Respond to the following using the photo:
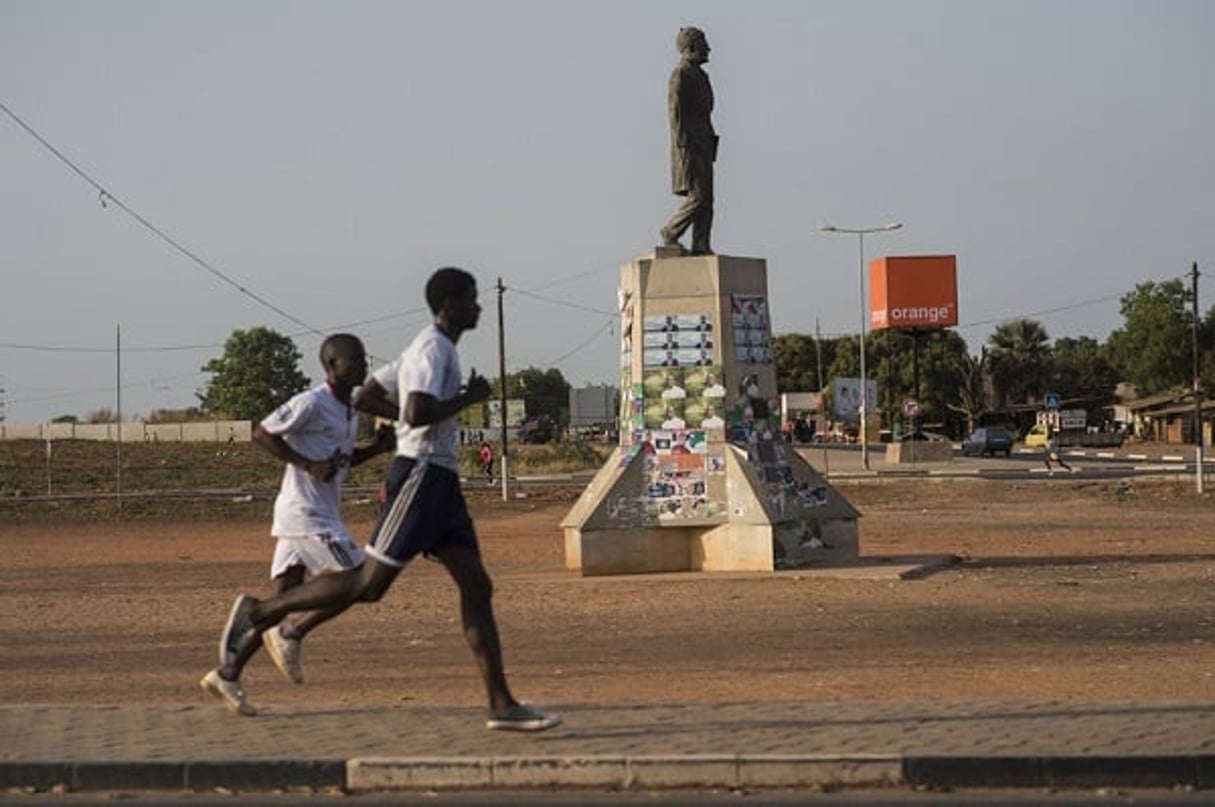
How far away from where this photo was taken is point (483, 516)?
1603 inches

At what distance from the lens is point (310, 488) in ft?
32.1

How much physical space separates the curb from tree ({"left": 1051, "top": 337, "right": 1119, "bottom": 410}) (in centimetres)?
11695

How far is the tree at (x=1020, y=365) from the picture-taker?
120000mm

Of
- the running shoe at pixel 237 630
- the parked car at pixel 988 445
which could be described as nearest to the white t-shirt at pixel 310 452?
the running shoe at pixel 237 630

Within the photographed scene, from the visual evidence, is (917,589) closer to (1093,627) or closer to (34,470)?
(1093,627)

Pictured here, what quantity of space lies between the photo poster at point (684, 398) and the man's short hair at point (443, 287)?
11.6m

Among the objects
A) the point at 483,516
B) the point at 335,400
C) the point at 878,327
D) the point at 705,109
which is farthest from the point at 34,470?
the point at 335,400

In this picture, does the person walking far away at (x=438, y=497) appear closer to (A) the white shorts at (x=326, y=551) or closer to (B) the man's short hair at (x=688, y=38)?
(A) the white shorts at (x=326, y=551)

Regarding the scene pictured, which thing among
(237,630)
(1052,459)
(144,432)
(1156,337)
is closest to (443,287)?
(237,630)

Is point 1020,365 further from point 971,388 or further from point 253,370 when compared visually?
point 253,370

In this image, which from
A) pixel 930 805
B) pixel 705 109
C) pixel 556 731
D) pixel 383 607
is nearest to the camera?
pixel 930 805

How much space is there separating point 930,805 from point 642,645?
6829mm

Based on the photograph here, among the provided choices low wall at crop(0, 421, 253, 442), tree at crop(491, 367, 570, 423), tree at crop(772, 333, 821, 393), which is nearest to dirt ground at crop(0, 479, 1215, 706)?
low wall at crop(0, 421, 253, 442)

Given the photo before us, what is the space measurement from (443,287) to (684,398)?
38.5ft
